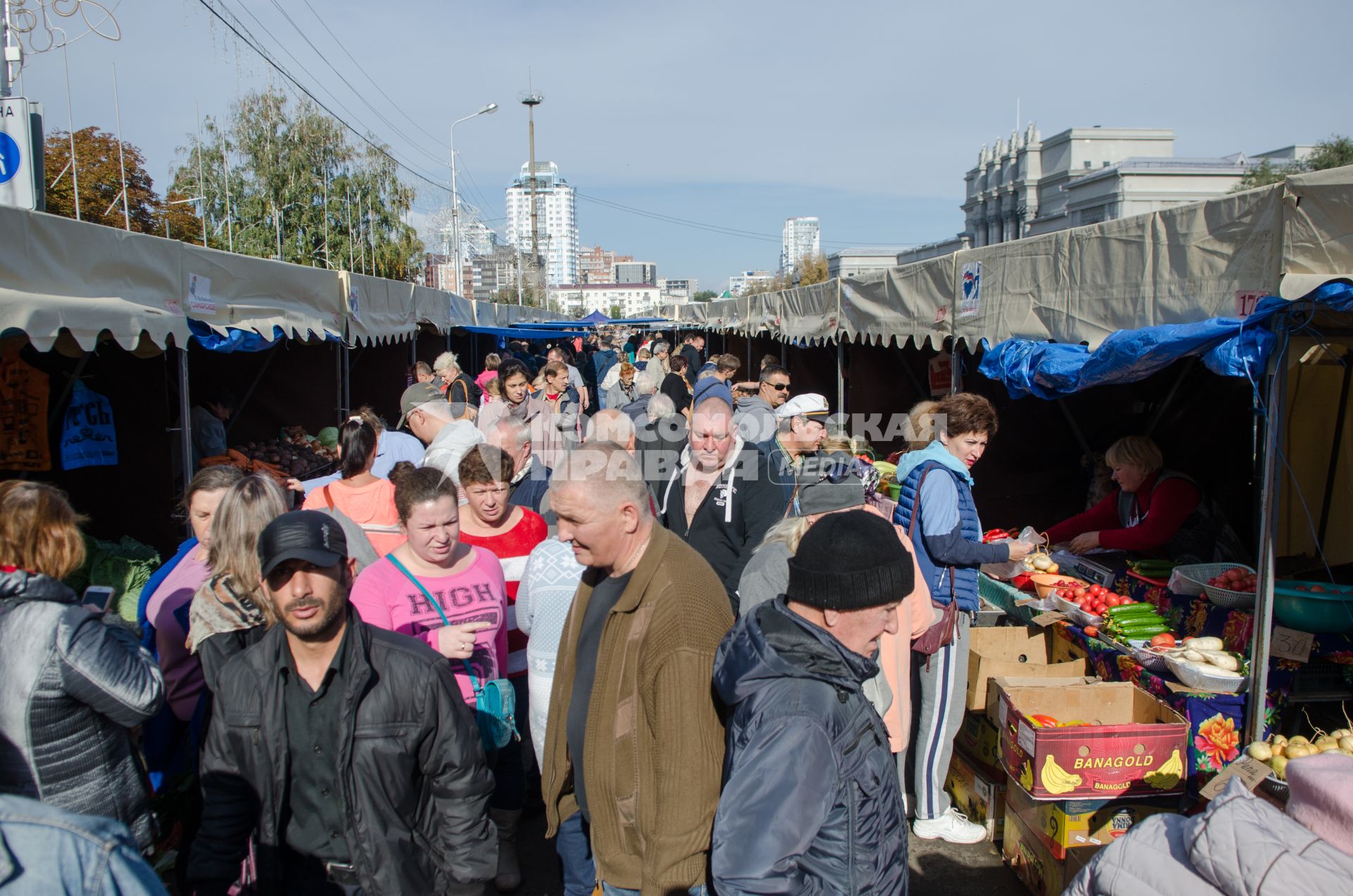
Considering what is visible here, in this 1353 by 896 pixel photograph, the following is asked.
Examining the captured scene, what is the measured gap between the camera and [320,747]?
2.04 m

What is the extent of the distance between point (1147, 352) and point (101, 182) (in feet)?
93.9

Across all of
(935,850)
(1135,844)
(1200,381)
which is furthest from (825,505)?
(1200,381)

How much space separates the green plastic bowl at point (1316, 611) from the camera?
3.49m

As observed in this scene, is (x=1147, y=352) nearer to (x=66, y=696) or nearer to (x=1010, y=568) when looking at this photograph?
(x=1010, y=568)

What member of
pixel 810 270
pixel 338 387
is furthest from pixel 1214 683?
pixel 810 270

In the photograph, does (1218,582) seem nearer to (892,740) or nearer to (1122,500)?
(1122,500)

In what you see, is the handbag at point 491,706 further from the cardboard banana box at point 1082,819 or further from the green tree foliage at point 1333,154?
the green tree foliage at point 1333,154

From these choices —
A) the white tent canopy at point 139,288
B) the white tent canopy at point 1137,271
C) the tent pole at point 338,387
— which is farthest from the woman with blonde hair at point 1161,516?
the tent pole at point 338,387

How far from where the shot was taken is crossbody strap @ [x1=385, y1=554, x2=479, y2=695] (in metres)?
2.99

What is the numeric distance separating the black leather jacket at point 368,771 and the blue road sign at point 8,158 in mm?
4835

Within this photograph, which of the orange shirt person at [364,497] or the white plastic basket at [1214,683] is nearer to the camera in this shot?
the white plastic basket at [1214,683]

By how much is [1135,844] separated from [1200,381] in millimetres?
4894

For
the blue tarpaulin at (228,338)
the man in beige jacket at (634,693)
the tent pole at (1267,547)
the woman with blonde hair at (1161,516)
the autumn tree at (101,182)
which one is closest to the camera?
the man in beige jacket at (634,693)

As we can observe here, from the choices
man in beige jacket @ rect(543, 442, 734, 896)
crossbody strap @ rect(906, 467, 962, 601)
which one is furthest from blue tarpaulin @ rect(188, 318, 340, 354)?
crossbody strap @ rect(906, 467, 962, 601)
